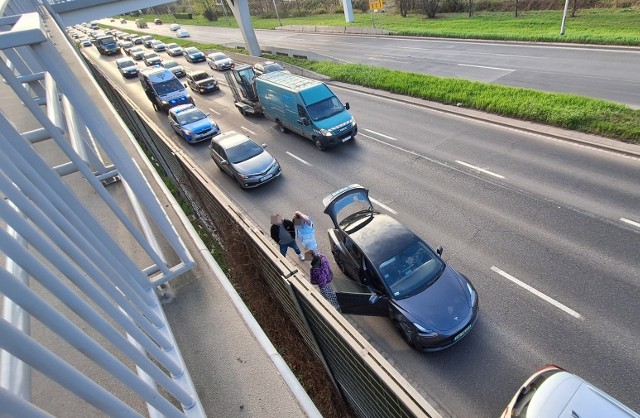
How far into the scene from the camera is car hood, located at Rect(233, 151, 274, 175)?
12789mm

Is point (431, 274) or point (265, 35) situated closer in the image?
point (431, 274)

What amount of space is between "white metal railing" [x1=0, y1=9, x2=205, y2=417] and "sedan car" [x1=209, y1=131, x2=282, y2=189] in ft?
21.1

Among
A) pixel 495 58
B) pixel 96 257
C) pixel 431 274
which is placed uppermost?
pixel 96 257

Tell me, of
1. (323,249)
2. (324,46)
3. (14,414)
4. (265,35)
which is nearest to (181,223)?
(323,249)

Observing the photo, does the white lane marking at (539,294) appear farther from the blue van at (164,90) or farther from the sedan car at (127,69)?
the sedan car at (127,69)

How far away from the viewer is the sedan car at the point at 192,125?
17141 mm

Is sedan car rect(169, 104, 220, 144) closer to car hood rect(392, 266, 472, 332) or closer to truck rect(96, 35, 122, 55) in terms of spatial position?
car hood rect(392, 266, 472, 332)

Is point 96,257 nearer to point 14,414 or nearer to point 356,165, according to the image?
point 14,414

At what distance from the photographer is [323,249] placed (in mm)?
9805

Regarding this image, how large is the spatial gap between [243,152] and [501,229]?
29.4ft

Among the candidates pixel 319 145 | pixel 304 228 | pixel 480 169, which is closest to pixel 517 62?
pixel 480 169

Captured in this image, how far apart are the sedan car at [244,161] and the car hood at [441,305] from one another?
Answer: 7489 mm

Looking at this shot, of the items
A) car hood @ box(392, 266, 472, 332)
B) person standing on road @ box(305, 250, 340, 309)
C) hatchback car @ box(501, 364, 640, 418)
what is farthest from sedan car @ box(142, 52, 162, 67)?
hatchback car @ box(501, 364, 640, 418)

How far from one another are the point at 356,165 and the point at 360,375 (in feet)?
33.3
